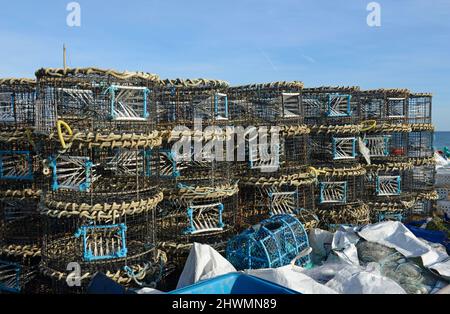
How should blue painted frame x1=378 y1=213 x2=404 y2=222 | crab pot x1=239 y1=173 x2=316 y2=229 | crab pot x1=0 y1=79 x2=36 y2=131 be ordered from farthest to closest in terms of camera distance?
blue painted frame x1=378 y1=213 x2=404 y2=222, crab pot x1=239 y1=173 x2=316 y2=229, crab pot x1=0 y1=79 x2=36 y2=131

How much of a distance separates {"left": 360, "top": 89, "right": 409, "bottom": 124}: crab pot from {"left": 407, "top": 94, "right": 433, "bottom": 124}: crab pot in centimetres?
35

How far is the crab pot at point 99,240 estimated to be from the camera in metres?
7.46

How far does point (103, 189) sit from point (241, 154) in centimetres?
377

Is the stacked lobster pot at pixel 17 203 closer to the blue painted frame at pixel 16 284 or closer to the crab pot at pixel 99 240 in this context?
the blue painted frame at pixel 16 284

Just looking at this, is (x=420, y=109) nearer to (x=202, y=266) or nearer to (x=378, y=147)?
(x=378, y=147)

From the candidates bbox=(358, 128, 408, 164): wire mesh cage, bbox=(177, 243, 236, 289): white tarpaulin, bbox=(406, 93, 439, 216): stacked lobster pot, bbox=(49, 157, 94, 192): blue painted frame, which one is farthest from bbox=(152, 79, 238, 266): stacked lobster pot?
bbox=(406, 93, 439, 216): stacked lobster pot

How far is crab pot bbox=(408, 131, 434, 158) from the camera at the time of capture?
15.5m

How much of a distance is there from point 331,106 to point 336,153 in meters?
1.40

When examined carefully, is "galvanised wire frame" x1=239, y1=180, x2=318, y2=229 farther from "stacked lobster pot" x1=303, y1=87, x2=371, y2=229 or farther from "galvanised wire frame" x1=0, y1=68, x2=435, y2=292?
"stacked lobster pot" x1=303, y1=87, x2=371, y2=229

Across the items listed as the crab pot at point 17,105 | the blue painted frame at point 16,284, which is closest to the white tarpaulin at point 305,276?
the blue painted frame at point 16,284

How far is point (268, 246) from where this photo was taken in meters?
8.14
